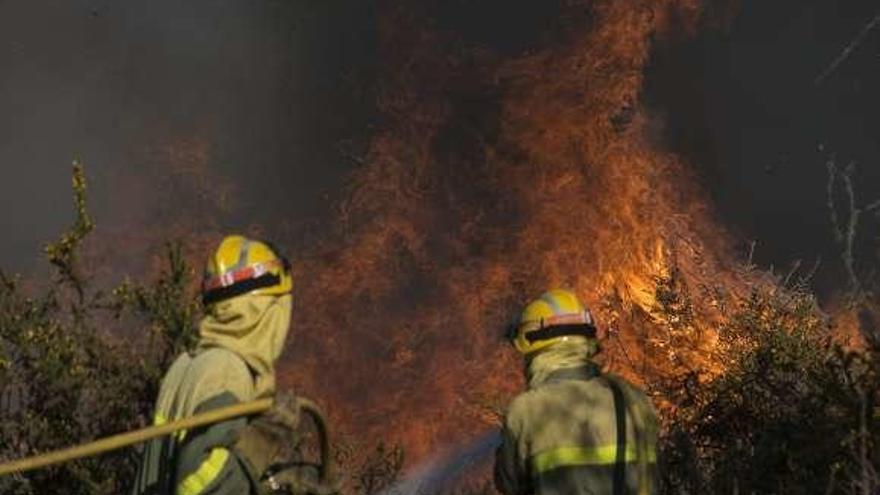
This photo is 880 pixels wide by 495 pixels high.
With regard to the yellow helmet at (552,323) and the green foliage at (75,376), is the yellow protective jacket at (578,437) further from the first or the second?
the green foliage at (75,376)

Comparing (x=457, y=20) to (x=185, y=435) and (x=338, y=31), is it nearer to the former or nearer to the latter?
(x=338, y=31)

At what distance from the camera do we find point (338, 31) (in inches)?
869

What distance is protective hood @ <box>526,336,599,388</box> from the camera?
13.7 feet

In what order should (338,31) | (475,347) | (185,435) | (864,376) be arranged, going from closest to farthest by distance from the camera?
(185,435)
(864,376)
(475,347)
(338,31)

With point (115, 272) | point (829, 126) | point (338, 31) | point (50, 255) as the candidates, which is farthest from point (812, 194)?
point (50, 255)

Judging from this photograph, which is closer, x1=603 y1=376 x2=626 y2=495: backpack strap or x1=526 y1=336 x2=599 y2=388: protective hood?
x1=603 y1=376 x2=626 y2=495: backpack strap

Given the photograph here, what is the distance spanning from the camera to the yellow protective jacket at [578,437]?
3.95 metres

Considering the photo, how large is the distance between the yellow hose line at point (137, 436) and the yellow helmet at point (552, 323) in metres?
1.58

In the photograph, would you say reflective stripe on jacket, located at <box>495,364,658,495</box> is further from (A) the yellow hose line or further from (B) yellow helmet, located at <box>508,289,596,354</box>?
(A) the yellow hose line

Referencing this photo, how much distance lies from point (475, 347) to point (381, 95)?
680cm

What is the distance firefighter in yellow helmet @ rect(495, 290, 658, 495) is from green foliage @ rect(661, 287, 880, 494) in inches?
74.6

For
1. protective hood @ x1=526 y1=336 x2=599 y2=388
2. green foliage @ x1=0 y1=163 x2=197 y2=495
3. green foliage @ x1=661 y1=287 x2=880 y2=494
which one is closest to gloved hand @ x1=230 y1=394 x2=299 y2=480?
protective hood @ x1=526 y1=336 x2=599 y2=388

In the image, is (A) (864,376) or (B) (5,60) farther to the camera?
(B) (5,60)

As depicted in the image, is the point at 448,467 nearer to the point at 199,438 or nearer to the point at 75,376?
the point at 75,376
